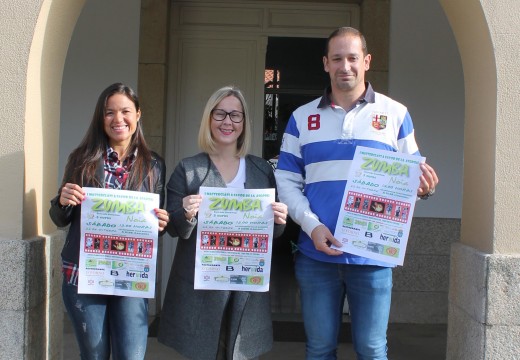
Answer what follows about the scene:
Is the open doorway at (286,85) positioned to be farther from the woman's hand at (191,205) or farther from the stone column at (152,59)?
the woman's hand at (191,205)

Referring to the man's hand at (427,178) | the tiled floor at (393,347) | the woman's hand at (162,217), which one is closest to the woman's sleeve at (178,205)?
the woman's hand at (162,217)

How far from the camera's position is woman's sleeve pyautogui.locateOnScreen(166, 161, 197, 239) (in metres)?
3.20

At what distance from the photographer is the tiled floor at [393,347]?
5.55 m

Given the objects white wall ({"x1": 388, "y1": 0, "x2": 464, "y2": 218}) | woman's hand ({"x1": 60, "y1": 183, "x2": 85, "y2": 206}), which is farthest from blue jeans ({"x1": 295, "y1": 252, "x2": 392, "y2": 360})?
white wall ({"x1": 388, "y1": 0, "x2": 464, "y2": 218})

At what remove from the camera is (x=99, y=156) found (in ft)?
10.7

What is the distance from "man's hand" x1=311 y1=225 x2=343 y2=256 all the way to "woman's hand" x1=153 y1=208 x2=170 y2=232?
73 cm

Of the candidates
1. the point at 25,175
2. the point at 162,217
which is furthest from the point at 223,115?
the point at 25,175

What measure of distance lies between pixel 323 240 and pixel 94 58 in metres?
4.09

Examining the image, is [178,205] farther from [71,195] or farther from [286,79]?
[286,79]

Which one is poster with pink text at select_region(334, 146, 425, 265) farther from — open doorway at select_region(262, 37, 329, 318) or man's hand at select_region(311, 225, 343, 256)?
open doorway at select_region(262, 37, 329, 318)

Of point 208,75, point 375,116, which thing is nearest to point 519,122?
point 375,116

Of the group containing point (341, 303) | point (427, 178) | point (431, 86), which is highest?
point (431, 86)

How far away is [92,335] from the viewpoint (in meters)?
3.19

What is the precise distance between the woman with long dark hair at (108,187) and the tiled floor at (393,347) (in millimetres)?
2318
